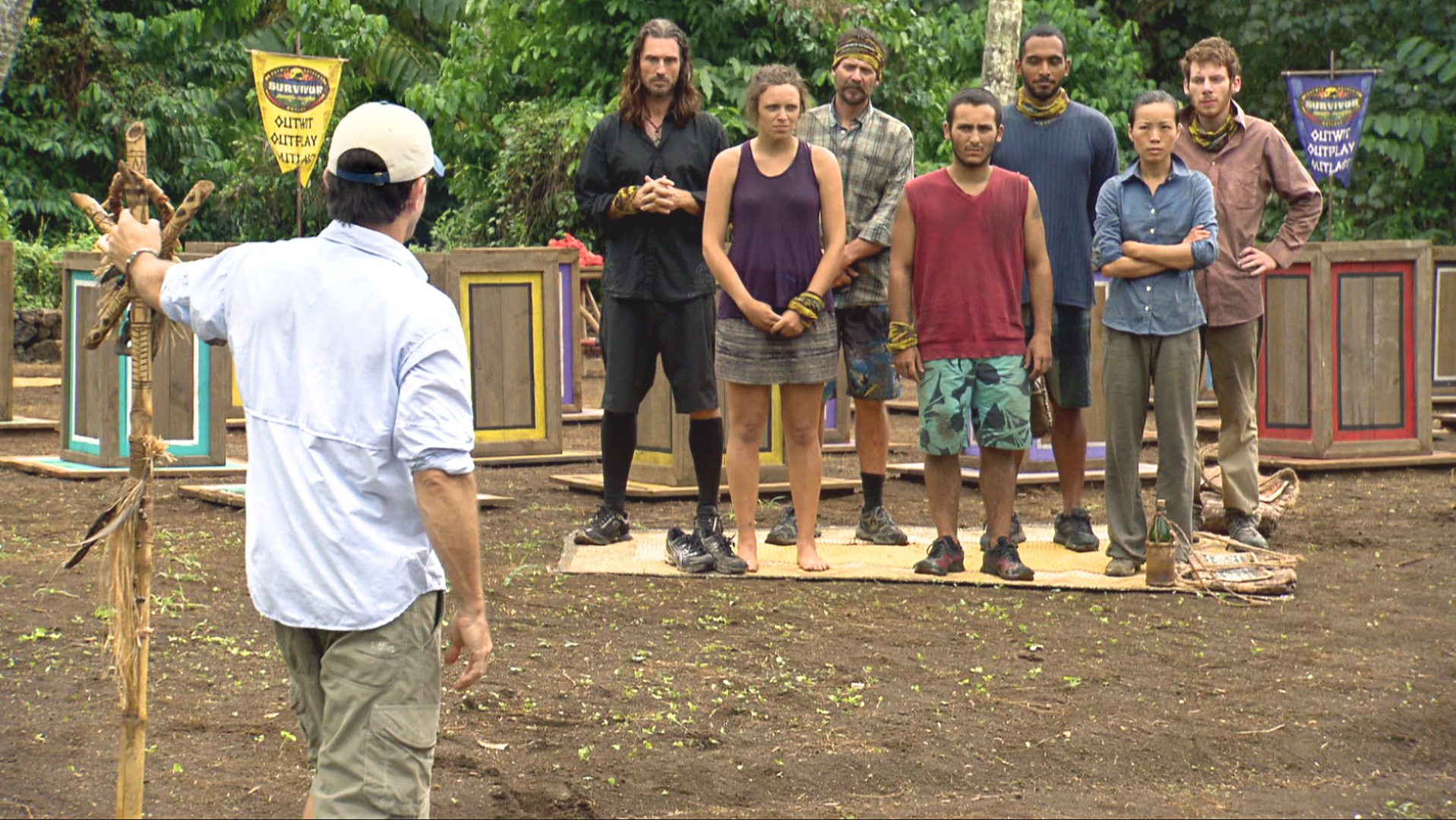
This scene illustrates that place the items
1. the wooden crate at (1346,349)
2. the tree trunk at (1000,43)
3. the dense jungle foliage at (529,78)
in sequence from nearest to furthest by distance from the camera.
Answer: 1. the wooden crate at (1346,349)
2. the tree trunk at (1000,43)
3. the dense jungle foliage at (529,78)

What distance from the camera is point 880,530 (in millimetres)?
7262

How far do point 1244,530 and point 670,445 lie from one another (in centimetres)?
286

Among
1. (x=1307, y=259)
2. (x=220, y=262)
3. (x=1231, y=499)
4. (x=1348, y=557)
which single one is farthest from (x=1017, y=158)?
(x=220, y=262)

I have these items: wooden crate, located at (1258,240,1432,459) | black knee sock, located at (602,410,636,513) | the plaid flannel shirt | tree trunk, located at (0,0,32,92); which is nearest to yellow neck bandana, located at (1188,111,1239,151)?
the plaid flannel shirt

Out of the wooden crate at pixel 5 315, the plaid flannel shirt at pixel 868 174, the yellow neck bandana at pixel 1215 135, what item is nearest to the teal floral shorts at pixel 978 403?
the plaid flannel shirt at pixel 868 174

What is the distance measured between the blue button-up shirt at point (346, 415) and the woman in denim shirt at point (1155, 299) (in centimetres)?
385

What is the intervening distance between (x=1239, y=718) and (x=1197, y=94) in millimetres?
2965

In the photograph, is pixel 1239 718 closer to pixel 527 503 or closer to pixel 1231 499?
pixel 1231 499

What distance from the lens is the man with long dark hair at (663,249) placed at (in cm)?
660

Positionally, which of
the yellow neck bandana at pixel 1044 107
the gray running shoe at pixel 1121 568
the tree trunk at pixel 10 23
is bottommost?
the gray running shoe at pixel 1121 568

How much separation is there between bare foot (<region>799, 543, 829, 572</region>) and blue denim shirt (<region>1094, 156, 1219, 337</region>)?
4.62 ft

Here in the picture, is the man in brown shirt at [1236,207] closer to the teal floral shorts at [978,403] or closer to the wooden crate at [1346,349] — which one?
the teal floral shorts at [978,403]

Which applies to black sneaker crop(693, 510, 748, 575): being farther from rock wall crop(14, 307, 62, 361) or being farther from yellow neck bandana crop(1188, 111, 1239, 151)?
rock wall crop(14, 307, 62, 361)

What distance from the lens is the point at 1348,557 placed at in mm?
7246
